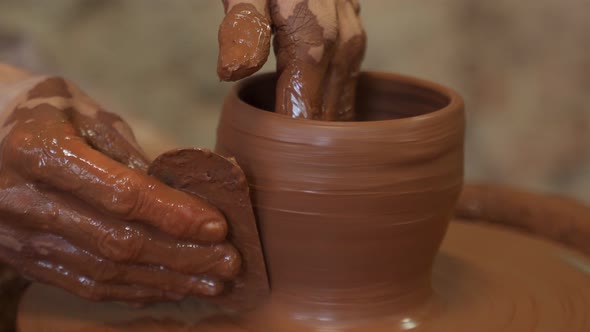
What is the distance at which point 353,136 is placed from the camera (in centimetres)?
131

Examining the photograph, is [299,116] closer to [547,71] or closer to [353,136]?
[353,136]

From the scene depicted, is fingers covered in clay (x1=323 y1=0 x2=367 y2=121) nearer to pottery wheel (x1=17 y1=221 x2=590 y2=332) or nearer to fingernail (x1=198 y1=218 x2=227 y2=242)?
fingernail (x1=198 y1=218 x2=227 y2=242)

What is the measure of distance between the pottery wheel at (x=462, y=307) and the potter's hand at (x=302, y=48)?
17.0 inches

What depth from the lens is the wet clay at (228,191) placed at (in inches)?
52.1

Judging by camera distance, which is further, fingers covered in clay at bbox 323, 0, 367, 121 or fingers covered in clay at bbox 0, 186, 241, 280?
fingers covered in clay at bbox 323, 0, 367, 121

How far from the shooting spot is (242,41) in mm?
1252

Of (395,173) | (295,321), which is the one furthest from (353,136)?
(295,321)

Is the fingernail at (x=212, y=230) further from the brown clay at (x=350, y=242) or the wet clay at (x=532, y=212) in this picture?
the wet clay at (x=532, y=212)

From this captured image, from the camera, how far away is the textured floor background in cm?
276

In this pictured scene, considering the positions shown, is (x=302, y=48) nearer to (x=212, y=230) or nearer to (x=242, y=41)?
(x=242, y=41)

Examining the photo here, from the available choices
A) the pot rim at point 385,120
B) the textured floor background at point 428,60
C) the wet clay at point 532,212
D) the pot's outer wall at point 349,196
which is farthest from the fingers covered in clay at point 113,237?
the textured floor background at point 428,60

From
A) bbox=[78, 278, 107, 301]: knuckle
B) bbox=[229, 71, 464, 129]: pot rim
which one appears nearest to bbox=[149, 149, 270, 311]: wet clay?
bbox=[229, 71, 464, 129]: pot rim

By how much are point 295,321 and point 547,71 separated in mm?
1767

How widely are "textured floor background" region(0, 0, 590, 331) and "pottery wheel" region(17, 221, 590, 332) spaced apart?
113 cm
